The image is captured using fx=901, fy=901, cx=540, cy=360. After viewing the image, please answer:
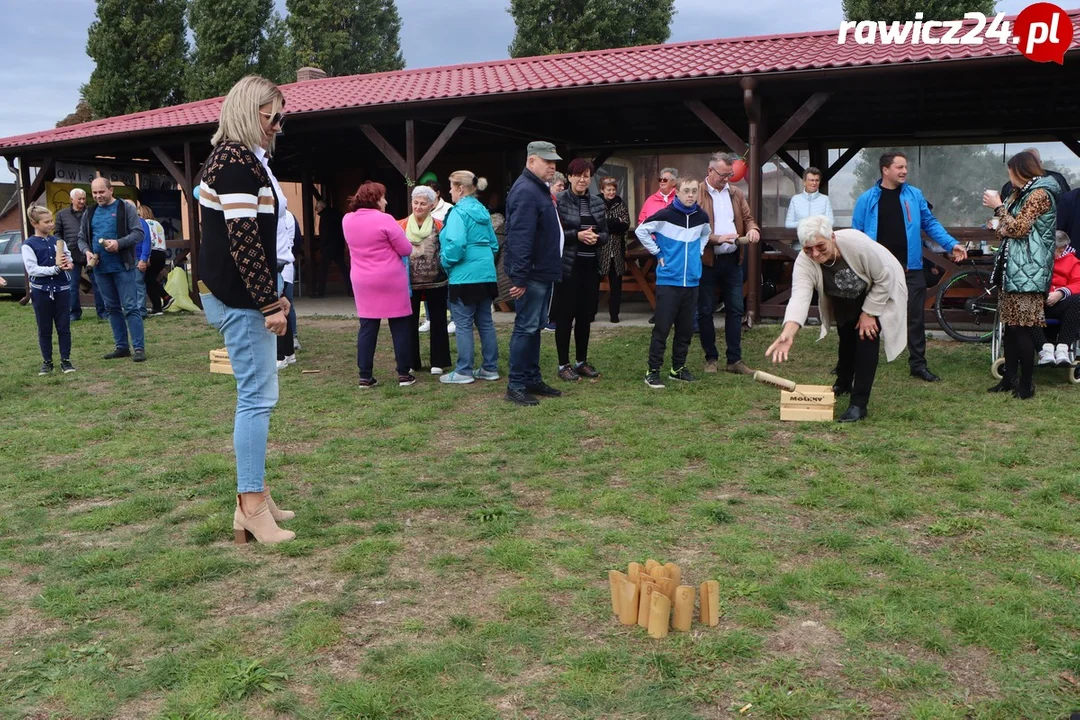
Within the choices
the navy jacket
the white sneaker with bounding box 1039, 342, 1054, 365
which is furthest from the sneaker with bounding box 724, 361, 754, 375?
the white sneaker with bounding box 1039, 342, 1054, 365

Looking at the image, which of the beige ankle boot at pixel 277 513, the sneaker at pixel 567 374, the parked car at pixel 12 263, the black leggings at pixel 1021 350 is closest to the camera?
the beige ankle boot at pixel 277 513

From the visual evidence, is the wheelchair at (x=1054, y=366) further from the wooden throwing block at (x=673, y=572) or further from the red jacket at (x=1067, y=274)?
the wooden throwing block at (x=673, y=572)

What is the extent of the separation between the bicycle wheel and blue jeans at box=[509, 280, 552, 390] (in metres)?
4.88

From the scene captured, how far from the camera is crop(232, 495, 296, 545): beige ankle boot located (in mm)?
3752

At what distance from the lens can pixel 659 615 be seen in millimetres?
2791

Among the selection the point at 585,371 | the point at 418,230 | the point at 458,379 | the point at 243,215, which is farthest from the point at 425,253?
the point at 243,215

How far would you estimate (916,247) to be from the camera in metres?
6.87

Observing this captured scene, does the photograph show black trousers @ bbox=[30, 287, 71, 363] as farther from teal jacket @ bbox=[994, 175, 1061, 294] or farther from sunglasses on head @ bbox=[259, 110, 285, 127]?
teal jacket @ bbox=[994, 175, 1061, 294]

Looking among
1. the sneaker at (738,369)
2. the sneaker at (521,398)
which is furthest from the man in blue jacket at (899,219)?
the sneaker at (521,398)

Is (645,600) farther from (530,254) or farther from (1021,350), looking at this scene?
(1021,350)

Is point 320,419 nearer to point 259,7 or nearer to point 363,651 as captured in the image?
point 363,651

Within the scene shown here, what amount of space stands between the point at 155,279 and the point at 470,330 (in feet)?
26.7

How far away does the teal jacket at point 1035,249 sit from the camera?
6.15 m

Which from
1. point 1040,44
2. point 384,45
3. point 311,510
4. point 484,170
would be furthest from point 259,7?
point 311,510
